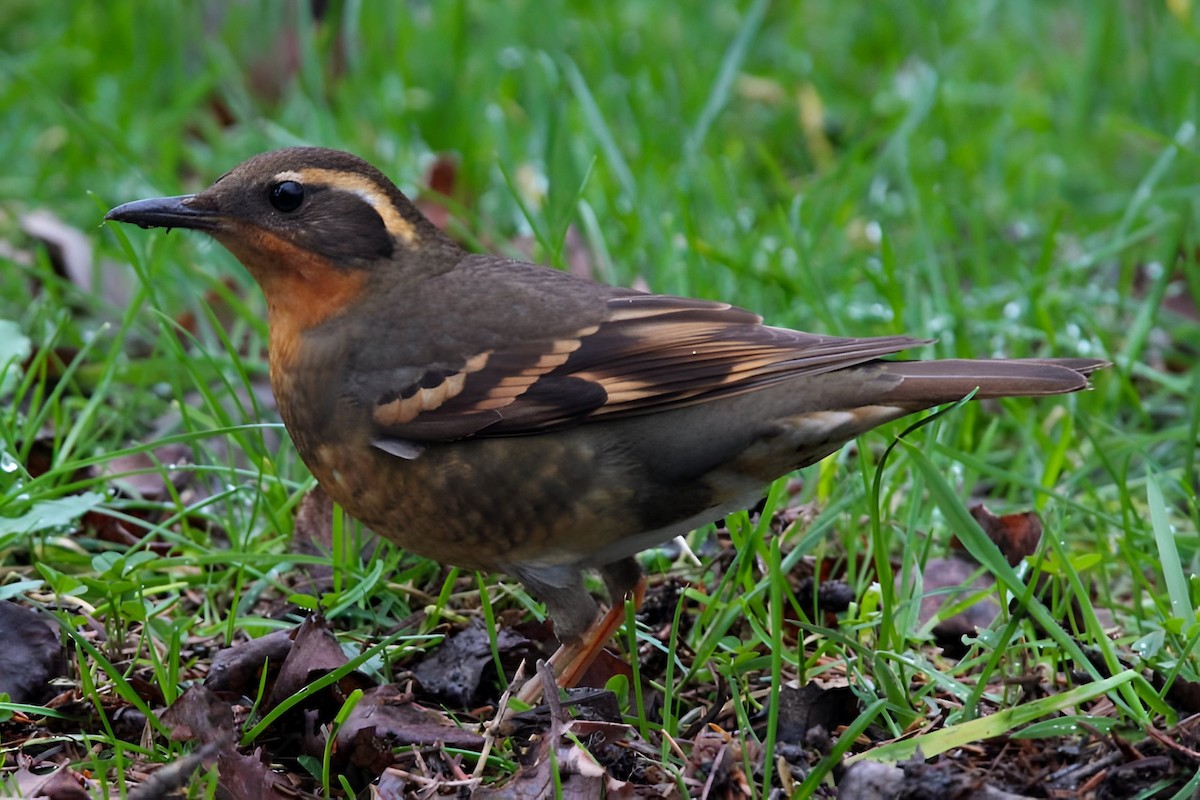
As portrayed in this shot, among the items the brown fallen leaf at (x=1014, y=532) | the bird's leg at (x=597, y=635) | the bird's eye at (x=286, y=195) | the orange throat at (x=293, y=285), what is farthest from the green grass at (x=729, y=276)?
the bird's eye at (x=286, y=195)

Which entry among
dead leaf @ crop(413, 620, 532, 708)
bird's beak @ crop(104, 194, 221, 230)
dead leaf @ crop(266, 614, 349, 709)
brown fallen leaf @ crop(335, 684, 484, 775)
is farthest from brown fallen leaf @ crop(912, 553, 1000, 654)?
bird's beak @ crop(104, 194, 221, 230)

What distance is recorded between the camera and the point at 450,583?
450 cm

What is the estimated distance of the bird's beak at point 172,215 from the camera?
4.47 m

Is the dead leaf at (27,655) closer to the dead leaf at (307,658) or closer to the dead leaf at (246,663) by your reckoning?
the dead leaf at (246,663)

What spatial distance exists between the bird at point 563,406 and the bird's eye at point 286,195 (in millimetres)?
46

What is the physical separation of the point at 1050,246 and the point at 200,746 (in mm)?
4074

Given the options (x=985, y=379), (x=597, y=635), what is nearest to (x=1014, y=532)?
(x=985, y=379)

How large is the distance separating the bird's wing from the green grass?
0.45 metres

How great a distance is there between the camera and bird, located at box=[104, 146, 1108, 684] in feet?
13.4

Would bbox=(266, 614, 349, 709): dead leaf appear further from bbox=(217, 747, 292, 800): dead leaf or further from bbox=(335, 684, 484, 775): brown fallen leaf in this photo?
bbox=(217, 747, 292, 800): dead leaf

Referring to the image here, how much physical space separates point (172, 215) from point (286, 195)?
13.1 inches

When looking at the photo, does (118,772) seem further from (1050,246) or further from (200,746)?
(1050,246)

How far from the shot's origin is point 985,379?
3.91 m

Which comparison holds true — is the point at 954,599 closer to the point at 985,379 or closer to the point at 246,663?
the point at 985,379
